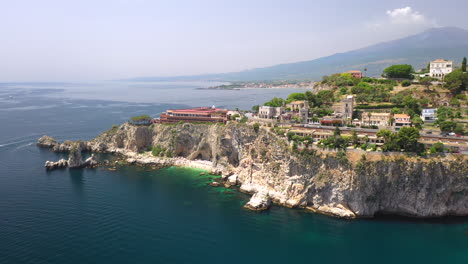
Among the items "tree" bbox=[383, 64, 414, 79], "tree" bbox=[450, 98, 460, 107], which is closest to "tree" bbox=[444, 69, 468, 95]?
"tree" bbox=[450, 98, 460, 107]

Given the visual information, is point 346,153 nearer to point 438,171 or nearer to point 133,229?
point 438,171

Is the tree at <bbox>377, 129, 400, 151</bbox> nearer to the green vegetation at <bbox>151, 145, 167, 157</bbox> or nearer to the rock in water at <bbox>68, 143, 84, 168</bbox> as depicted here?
the green vegetation at <bbox>151, 145, 167, 157</bbox>

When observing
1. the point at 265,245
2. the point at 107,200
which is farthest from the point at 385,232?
the point at 107,200

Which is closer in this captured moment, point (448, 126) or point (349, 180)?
point (349, 180)

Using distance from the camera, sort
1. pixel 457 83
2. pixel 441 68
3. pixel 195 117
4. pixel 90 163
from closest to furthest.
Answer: pixel 90 163, pixel 457 83, pixel 195 117, pixel 441 68

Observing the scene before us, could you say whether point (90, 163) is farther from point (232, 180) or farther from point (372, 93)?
point (372, 93)

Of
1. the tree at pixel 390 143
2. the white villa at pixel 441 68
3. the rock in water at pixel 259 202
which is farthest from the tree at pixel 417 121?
the white villa at pixel 441 68

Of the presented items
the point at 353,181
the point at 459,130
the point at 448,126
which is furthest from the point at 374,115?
the point at 353,181
